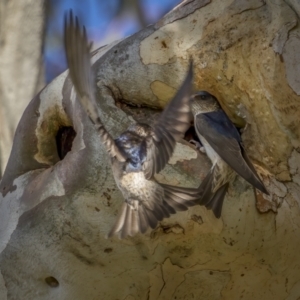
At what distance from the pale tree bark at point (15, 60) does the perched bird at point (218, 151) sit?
1.40 meters

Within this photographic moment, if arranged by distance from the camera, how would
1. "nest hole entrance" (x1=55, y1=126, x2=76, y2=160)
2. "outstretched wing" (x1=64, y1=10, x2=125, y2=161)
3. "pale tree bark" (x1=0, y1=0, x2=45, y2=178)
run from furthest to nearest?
1. "pale tree bark" (x1=0, y1=0, x2=45, y2=178)
2. "nest hole entrance" (x1=55, y1=126, x2=76, y2=160)
3. "outstretched wing" (x1=64, y1=10, x2=125, y2=161)

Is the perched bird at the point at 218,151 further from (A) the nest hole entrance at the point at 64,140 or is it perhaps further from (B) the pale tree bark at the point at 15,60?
(B) the pale tree bark at the point at 15,60

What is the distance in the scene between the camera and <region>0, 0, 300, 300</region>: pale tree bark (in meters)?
2.20

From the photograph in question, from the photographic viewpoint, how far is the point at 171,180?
2207mm

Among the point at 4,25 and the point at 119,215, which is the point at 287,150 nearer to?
the point at 119,215

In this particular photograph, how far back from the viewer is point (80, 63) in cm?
Answer: 189

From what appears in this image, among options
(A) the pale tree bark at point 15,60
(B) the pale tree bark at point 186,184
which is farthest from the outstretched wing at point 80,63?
(A) the pale tree bark at point 15,60

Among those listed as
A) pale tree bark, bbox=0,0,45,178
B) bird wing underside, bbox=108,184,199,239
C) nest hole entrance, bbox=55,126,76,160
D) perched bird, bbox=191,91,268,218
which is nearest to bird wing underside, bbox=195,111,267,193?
perched bird, bbox=191,91,268,218

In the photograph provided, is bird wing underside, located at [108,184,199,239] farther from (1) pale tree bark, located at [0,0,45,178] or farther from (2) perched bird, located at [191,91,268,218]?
(1) pale tree bark, located at [0,0,45,178]

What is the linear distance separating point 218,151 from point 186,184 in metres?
0.14

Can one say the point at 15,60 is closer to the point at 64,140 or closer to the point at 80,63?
the point at 64,140

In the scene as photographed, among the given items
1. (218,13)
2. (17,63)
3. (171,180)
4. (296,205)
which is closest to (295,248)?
(296,205)

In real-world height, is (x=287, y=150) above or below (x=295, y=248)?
above

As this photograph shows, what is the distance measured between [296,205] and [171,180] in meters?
0.40
